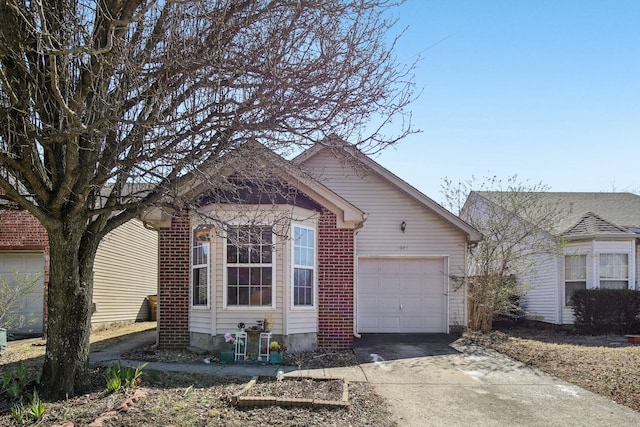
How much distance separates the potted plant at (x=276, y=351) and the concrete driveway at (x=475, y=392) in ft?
5.27

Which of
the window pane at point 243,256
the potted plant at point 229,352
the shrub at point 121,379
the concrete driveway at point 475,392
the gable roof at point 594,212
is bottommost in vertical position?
the concrete driveway at point 475,392

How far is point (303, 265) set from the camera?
1112 cm

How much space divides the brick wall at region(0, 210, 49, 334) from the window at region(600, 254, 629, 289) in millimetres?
16275

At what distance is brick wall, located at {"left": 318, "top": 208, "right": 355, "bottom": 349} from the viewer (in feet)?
37.0

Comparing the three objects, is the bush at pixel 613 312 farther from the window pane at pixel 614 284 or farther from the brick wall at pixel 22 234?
the brick wall at pixel 22 234

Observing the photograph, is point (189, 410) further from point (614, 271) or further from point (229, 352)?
point (614, 271)

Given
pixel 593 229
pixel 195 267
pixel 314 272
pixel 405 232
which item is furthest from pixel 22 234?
pixel 593 229

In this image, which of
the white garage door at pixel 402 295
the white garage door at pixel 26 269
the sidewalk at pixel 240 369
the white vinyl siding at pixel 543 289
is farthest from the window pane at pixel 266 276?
the white vinyl siding at pixel 543 289

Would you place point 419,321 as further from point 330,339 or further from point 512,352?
point 330,339

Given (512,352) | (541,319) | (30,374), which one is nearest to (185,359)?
(30,374)

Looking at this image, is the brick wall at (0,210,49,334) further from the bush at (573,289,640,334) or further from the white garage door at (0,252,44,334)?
the bush at (573,289,640,334)

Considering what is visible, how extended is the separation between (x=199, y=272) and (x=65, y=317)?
447cm

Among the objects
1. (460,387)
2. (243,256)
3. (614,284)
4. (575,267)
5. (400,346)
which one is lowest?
→ (400,346)

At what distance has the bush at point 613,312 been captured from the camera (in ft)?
49.4
